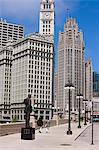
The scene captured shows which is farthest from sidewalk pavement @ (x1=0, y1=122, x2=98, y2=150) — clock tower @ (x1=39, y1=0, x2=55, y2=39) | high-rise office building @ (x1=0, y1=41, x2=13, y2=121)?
clock tower @ (x1=39, y1=0, x2=55, y2=39)

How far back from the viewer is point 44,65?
153m

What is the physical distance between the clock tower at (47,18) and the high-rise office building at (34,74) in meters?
18.0

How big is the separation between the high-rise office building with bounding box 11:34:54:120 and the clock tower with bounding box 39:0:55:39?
18.0m

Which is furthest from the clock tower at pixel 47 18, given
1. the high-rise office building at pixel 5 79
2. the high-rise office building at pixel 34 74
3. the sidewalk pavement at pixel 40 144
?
the sidewalk pavement at pixel 40 144

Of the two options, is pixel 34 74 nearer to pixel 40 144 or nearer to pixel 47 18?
pixel 47 18

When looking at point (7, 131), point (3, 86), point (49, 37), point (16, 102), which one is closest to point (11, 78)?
point (3, 86)

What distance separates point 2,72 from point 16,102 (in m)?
20.8

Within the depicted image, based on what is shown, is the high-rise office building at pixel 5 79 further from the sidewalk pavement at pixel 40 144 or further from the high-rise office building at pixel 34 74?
the sidewalk pavement at pixel 40 144

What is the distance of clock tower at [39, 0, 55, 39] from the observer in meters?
172

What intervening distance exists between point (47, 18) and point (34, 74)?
130 feet

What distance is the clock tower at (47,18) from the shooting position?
563ft

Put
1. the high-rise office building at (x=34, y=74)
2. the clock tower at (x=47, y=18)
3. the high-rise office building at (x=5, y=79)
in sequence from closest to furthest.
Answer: the high-rise office building at (x=34, y=74) < the high-rise office building at (x=5, y=79) < the clock tower at (x=47, y=18)

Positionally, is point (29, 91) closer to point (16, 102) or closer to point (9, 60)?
point (16, 102)

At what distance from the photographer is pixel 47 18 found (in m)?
175
